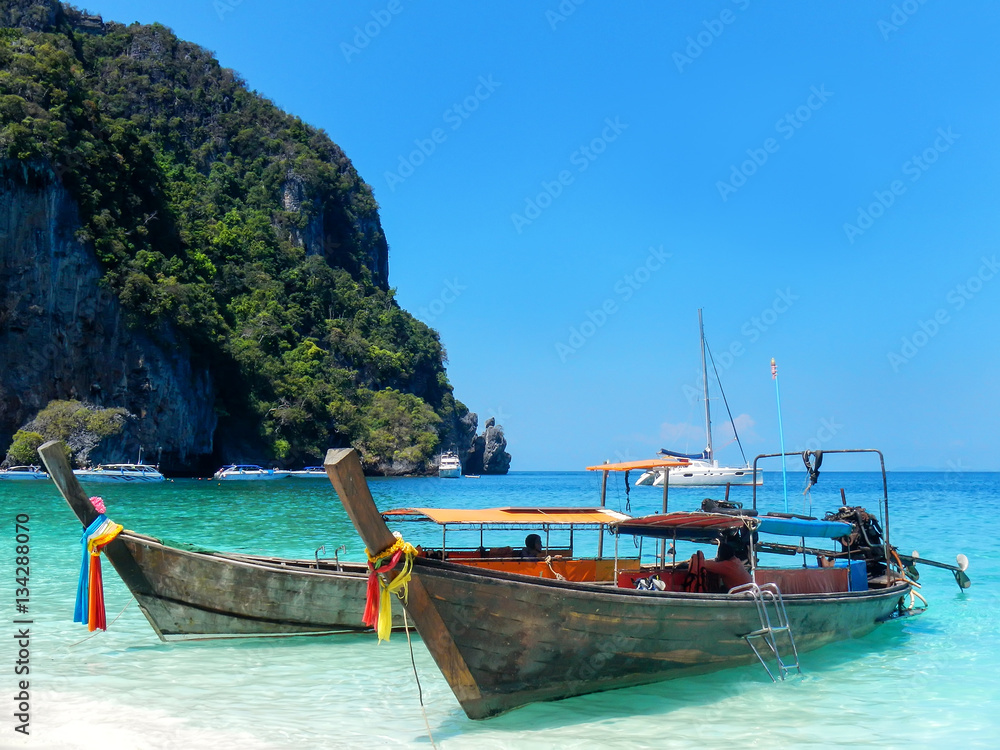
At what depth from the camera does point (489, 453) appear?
11094 centimetres

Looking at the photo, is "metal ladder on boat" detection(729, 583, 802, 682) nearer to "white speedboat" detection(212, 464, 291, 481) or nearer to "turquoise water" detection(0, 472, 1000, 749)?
Result: "turquoise water" detection(0, 472, 1000, 749)

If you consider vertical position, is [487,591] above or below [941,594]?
above

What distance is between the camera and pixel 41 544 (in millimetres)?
17328

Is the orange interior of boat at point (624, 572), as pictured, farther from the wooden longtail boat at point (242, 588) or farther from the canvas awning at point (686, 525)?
the wooden longtail boat at point (242, 588)

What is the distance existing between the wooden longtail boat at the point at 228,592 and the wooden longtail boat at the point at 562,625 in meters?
3.84

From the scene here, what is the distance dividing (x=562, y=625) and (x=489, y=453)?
105 m

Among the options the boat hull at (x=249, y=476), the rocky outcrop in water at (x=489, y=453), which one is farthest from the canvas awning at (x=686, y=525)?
the rocky outcrop in water at (x=489, y=453)

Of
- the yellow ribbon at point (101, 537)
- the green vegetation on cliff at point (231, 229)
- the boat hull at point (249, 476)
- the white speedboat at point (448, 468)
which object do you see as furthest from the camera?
the white speedboat at point (448, 468)

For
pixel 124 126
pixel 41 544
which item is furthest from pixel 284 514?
pixel 124 126

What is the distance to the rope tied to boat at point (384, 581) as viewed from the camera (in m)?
5.59

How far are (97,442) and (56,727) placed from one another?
4024cm

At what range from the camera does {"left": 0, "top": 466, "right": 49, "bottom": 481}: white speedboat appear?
39750 millimetres

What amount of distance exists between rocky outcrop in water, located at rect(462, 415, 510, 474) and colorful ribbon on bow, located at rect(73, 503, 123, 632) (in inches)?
3743

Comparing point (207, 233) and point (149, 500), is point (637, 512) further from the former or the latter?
point (207, 233)
